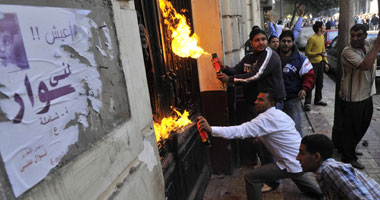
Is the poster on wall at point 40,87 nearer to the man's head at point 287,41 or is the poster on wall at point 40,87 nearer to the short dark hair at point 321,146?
the short dark hair at point 321,146

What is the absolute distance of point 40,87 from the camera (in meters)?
1.09

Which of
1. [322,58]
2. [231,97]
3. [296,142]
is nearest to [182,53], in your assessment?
[231,97]

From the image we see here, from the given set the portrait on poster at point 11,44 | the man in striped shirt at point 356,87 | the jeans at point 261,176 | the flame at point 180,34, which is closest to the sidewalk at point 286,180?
the man in striped shirt at point 356,87

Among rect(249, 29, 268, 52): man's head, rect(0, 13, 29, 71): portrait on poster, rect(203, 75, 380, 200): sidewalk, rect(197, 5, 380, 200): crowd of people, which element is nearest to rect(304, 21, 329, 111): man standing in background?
rect(203, 75, 380, 200): sidewalk

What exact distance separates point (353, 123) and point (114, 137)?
394cm

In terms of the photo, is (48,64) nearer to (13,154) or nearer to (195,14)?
(13,154)

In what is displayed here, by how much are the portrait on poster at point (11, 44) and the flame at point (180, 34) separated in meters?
2.33

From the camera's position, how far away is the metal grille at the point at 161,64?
2.81 m

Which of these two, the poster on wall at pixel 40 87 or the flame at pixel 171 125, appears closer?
the poster on wall at pixel 40 87

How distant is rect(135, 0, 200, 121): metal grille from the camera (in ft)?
9.21

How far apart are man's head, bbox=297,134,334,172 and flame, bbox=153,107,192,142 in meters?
A: 1.50

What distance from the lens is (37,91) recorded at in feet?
3.52

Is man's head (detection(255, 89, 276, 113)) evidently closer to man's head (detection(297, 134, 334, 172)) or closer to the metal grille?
man's head (detection(297, 134, 334, 172))

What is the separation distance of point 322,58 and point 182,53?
503 centimetres
